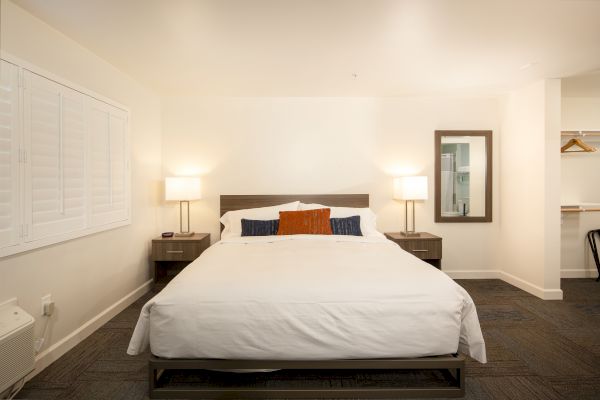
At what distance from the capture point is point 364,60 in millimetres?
2916

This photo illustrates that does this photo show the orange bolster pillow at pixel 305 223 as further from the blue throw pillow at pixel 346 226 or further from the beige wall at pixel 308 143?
the beige wall at pixel 308 143

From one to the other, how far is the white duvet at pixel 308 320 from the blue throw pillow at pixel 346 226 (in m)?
1.46

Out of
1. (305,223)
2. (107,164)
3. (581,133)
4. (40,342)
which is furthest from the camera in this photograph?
(581,133)

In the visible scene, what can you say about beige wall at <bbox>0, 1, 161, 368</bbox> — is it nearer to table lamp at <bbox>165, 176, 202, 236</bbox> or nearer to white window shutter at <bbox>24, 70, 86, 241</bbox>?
white window shutter at <bbox>24, 70, 86, 241</bbox>

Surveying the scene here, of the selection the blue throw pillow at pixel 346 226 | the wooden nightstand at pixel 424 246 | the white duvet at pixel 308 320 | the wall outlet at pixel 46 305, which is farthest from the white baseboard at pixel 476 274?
the wall outlet at pixel 46 305

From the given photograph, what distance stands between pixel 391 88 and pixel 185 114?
259 centimetres

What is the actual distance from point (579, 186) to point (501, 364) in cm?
337

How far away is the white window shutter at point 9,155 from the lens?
1.92 m

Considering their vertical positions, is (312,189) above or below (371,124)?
below

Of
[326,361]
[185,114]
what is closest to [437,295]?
[326,361]

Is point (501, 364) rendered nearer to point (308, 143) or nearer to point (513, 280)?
point (513, 280)

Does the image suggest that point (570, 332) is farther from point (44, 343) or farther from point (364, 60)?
point (44, 343)

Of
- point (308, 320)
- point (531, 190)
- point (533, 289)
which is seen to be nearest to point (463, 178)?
point (531, 190)

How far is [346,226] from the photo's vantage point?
3.45m
